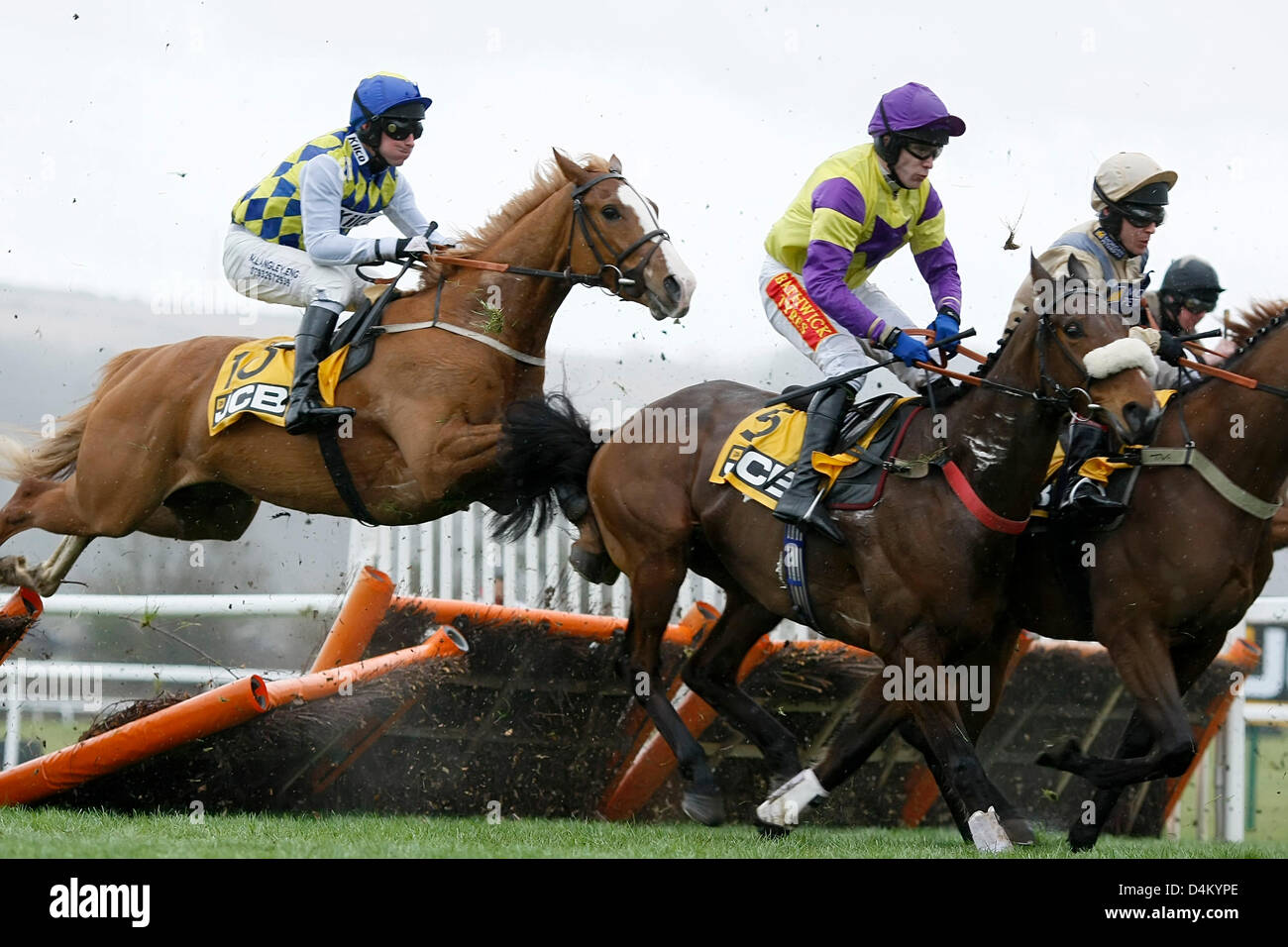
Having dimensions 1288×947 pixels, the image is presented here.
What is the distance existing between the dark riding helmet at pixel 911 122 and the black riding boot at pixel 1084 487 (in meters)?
1.10

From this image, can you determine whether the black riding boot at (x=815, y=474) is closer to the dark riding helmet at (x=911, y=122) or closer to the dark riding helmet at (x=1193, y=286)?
the dark riding helmet at (x=911, y=122)

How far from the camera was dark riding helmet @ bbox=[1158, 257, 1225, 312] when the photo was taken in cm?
612

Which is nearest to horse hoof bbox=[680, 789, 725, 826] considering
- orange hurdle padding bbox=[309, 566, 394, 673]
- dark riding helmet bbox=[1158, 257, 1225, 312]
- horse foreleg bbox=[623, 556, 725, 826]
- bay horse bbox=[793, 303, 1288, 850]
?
horse foreleg bbox=[623, 556, 725, 826]

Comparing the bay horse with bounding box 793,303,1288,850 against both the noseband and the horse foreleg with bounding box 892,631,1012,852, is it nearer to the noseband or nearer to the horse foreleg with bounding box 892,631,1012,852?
the horse foreleg with bounding box 892,631,1012,852

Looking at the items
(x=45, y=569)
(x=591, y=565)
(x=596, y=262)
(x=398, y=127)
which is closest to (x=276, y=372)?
(x=398, y=127)

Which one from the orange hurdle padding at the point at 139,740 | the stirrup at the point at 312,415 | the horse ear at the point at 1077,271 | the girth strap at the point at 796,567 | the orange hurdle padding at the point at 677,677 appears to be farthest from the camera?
the orange hurdle padding at the point at 677,677

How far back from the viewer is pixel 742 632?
580cm

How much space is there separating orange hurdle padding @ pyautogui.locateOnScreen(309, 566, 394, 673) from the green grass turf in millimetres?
721

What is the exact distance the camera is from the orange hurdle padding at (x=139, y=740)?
17.0ft

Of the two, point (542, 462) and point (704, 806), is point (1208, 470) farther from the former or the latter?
point (542, 462)

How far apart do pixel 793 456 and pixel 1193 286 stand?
6.97 feet

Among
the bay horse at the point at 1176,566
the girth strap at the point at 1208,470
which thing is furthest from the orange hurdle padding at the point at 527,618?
the girth strap at the point at 1208,470

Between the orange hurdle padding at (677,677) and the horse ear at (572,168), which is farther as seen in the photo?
the orange hurdle padding at (677,677)
